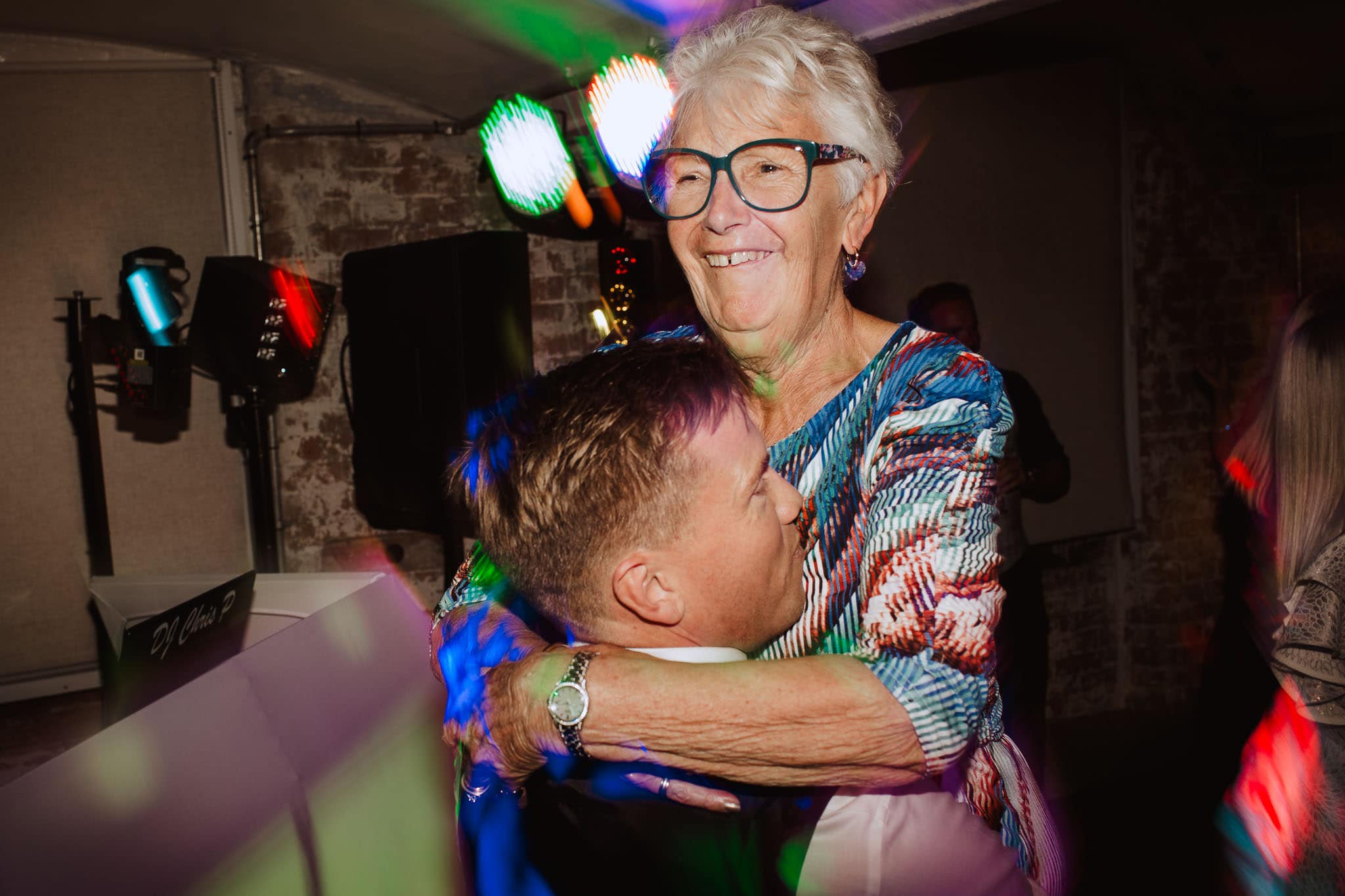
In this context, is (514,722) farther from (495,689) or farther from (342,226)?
(342,226)

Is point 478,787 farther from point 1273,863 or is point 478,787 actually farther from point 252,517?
point 252,517

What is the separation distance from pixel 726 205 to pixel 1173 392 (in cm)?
440

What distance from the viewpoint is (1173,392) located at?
474cm

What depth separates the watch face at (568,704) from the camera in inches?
33.7

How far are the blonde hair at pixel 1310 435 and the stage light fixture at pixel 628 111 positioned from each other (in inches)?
64.9

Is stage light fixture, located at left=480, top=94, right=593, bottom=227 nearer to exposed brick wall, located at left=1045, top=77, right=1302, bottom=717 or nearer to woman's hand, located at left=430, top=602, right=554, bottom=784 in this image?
woman's hand, located at left=430, top=602, right=554, bottom=784

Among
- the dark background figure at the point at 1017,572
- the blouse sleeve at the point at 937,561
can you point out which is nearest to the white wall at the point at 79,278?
the dark background figure at the point at 1017,572

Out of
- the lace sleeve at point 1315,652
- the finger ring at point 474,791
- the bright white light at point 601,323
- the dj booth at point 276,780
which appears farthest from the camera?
the bright white light at point 601,323

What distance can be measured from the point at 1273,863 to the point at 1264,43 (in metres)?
3.81

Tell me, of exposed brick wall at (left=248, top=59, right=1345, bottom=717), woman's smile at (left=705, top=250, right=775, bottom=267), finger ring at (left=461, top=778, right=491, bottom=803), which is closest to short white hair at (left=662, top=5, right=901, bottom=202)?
woman's smile at (left=705, top=250, right=775, bottom=267)

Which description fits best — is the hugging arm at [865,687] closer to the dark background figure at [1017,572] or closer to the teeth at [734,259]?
the teeth at [734,259]

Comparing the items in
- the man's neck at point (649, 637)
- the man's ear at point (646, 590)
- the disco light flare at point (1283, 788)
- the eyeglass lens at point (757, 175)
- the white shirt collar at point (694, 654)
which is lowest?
the disco light flare at point (1283, 788)

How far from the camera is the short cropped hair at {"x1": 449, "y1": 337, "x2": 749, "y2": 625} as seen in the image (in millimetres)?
887

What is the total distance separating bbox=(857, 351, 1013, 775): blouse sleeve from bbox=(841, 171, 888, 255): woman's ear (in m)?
0.34
